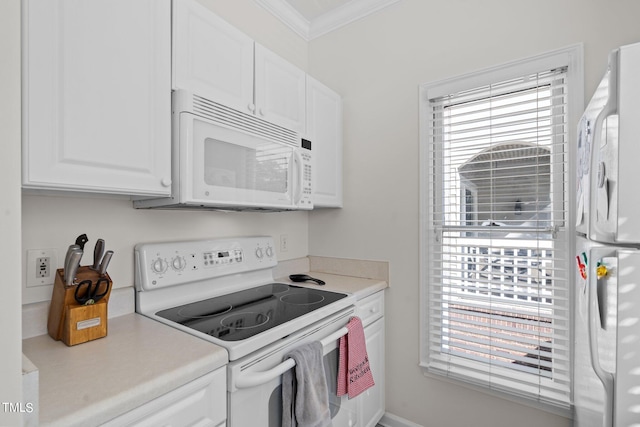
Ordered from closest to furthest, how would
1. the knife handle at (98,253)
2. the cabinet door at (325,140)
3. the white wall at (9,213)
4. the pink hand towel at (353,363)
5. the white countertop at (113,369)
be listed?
the white wall at (9,213)
the white countertop at (113,369)
the knife handle at (98,253)
the pink hand towel at (353,363)
the cabinet door at (325,140)

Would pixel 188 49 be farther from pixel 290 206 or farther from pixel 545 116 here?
pixel 545 116

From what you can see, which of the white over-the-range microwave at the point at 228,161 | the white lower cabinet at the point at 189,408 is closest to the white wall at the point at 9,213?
the white lower cabinet at the point at 189,408

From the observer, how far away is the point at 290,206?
1685mm

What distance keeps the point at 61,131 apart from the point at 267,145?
804 millimetres

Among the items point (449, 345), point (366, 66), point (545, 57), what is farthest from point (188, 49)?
point (449, 345)

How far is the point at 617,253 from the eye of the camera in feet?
2.80

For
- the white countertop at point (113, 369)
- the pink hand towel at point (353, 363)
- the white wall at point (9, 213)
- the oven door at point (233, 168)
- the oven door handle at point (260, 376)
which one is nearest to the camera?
the white wall at point (9, 213)

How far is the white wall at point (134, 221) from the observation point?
1150 mm

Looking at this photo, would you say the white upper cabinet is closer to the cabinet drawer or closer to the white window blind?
the white window blind

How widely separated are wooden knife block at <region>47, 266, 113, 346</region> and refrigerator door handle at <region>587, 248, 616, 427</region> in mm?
1516

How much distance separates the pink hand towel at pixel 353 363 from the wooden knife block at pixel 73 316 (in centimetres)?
98

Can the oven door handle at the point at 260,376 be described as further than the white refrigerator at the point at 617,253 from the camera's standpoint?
Yes

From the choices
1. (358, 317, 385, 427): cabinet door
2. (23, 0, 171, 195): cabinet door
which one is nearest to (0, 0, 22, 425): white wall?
(23, 0, 171, 195): cabinet door

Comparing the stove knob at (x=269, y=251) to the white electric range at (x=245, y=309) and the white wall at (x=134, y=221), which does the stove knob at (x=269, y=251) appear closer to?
the white electric range at (x=245, y=309)
